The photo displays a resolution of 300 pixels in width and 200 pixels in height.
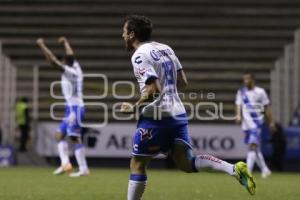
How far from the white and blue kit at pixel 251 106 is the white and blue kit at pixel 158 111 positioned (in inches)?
408

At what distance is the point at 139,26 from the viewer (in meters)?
8.22

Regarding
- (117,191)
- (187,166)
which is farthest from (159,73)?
(117,191)

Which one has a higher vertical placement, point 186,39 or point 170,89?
point 186,39

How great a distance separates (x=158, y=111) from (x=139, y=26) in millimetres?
846

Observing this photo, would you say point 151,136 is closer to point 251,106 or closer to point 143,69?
point 143,69

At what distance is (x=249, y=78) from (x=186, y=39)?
8.56 m

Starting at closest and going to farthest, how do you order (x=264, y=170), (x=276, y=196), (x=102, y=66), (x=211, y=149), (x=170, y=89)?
(x=170, y=89), (x=276, y=196), (x=264, y=170), (x=211, y=149), (x=102, y=66)

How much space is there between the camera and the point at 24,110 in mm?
24422

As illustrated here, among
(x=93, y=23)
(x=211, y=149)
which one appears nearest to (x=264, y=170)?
(x=211, y=149)

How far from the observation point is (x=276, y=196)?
11398 millimetres

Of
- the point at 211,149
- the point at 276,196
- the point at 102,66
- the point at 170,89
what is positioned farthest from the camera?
the point at 102,66

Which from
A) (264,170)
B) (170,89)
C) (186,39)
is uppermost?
(186,39)

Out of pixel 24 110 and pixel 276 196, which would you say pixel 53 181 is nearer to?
pixel 276 196

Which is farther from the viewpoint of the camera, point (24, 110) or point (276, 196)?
point (24, 110)
